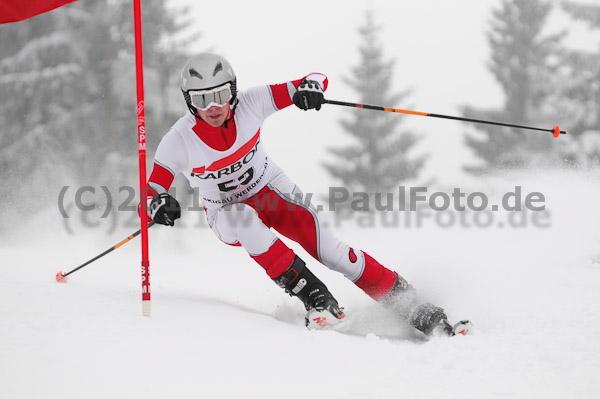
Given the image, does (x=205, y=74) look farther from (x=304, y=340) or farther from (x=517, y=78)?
(x=517, y=78)

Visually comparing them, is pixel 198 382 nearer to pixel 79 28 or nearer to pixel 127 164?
pixel 127 164

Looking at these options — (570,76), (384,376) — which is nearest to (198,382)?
(384,376)

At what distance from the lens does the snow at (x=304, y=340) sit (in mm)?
2164

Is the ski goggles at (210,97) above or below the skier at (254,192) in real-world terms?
above

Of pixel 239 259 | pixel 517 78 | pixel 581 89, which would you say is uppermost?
pixel 517 78

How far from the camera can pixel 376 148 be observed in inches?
617

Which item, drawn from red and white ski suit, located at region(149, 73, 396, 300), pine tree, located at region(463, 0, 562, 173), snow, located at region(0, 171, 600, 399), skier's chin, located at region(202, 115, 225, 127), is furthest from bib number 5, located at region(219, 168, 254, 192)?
pine tree, located at region(463, 0, 562, 173)

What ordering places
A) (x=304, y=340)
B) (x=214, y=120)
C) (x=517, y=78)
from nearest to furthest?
(x=304, y=340), (x=214, y=120), (x=517, y=78)

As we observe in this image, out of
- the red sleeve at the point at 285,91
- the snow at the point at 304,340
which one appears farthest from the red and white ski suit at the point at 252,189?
the snow at the point at 304,340

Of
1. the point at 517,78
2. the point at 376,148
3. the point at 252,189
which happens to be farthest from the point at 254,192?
the point at 517,78

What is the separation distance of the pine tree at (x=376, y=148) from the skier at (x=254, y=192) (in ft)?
39.7

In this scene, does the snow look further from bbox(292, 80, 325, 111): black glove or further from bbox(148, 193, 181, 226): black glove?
bbox(292, 80, 325, 111): black glove

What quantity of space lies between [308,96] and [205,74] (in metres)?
0.62

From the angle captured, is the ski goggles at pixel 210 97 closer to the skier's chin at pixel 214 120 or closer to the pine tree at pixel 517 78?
the skier's chin at pixel 214 120
